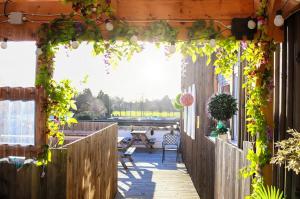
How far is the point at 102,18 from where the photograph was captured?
334 cm

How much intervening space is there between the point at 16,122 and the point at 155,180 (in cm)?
526

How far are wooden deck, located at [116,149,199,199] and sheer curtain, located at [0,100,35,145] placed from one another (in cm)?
375

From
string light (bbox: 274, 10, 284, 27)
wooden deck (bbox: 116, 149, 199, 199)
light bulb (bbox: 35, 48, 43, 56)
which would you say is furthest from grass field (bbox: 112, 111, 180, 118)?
string light (bbox: 274, 10, 284, 27)

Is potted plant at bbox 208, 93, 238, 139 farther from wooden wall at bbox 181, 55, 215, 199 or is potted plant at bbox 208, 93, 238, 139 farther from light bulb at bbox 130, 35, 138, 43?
light bulb at bbox 130, 35, 138, 43

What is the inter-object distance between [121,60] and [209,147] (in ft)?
9.80

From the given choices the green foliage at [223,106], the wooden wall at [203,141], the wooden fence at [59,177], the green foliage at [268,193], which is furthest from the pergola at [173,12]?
the wooden wall at [203,141]

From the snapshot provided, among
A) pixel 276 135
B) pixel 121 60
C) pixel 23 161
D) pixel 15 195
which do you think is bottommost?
pixel 15 195

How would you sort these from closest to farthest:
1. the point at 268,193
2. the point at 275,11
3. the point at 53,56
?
the point at 268,193, the point at 275,11, the point at 53,56

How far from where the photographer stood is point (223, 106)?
488 centimetres

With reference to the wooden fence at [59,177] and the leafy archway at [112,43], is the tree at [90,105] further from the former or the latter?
the leafy archway at [112,43]

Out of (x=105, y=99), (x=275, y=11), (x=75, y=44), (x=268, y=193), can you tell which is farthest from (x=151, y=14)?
(x=105, y=99)

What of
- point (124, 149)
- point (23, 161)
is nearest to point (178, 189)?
point (124, 149)

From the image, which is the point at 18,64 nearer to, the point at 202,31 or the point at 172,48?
the point at 172,48

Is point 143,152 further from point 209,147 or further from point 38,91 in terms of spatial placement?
point 38,91
